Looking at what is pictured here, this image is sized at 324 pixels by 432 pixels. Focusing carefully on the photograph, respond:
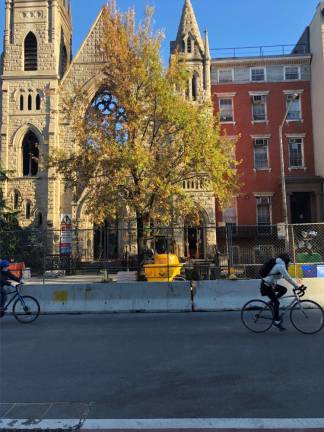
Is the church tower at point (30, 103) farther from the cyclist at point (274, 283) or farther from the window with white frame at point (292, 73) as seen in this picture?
the cyclist at point (274, 283)

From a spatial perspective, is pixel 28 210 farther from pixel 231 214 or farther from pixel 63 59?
pixel 231 214

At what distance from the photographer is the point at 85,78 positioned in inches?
1390

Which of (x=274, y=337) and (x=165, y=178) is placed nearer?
(x=274, y=337)

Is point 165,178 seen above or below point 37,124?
below

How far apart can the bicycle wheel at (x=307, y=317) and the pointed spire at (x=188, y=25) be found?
29905mm

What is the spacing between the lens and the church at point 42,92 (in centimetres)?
3388

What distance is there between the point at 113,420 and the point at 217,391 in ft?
4.75

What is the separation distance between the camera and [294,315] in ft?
30.8

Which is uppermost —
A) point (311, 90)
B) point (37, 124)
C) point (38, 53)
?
point (38, 53)

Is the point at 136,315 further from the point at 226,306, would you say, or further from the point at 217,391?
the point at 217,391

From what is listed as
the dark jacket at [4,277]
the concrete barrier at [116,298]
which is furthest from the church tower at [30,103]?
the dark jacket at [4,277]

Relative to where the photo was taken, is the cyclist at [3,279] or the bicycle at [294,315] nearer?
the bicycle at [294,315]

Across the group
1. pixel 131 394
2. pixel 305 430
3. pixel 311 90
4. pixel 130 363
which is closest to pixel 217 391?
pixel 131 394

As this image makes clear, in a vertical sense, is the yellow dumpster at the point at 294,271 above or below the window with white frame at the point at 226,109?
below
